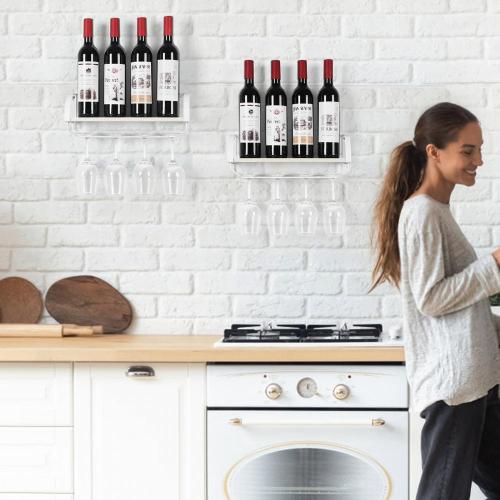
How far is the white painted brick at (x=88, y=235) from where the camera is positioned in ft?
12.7

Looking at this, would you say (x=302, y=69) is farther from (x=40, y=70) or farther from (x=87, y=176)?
(x=40, y=70)

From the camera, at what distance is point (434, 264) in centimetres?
264

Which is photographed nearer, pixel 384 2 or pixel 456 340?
pixel 456 340

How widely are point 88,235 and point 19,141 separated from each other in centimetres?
46

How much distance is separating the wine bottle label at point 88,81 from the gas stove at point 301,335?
1010mm

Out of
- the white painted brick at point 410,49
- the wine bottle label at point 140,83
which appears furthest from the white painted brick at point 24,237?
the white painted brick at point 410,49

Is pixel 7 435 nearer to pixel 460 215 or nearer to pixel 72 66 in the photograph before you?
pixel 72 66

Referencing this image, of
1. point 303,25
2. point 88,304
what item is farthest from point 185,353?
point 303,25

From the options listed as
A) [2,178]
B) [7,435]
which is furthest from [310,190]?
[7,435]

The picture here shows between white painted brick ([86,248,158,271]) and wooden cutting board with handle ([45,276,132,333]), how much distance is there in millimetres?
64

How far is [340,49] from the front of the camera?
383cm

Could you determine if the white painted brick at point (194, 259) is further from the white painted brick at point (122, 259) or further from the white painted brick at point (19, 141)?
the white painted brick at point (19, 141)

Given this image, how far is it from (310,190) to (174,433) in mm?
1120

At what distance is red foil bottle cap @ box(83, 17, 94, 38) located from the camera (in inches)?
145
